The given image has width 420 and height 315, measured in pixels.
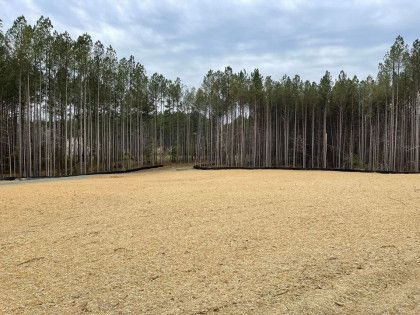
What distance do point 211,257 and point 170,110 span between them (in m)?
37.0

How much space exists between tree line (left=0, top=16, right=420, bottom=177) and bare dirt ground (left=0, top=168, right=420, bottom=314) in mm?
18010

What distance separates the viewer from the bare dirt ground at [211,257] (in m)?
3.13

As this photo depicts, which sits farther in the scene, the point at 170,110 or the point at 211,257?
the point at 170,110

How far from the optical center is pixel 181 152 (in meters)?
45.4

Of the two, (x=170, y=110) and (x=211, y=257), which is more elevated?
(x=170, y=110)

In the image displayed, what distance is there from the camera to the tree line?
23.2 metres

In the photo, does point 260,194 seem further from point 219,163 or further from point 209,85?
point 209,85

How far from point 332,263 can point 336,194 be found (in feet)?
16.0

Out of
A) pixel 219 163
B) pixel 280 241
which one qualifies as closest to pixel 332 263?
pixel 280 241

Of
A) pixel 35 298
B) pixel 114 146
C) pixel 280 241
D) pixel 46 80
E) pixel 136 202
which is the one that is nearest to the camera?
pixel 35 298

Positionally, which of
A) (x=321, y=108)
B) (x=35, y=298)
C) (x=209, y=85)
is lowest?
(x=35, y=298)

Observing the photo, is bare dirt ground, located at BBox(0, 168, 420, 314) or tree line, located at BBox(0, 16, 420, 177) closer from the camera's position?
bare dirt ground, located at BBox(0, 168, 420, 314)

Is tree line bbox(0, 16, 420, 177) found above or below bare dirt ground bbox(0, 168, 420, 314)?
above

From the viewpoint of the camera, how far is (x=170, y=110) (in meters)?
40.3
